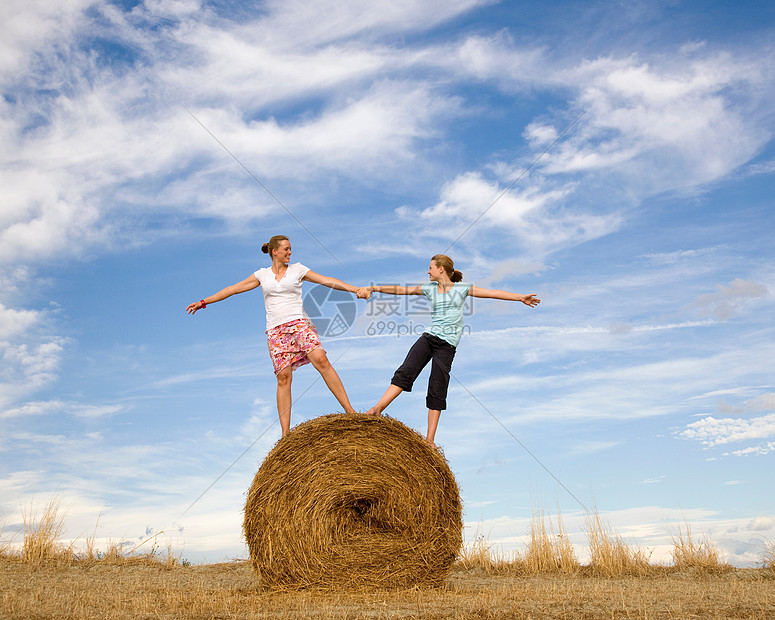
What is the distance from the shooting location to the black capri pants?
7324mm

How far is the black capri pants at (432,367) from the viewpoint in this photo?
7.32 m

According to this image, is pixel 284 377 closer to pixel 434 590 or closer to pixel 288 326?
pixel 288 326

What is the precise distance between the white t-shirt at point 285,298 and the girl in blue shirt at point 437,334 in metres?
0.69

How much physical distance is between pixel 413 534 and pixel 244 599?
1710 mm

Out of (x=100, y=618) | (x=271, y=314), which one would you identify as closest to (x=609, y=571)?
(x=271, y=314)

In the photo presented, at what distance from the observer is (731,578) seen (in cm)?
848

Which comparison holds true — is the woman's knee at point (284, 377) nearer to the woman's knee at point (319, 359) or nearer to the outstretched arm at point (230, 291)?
the woman's knee at point (319, 359)

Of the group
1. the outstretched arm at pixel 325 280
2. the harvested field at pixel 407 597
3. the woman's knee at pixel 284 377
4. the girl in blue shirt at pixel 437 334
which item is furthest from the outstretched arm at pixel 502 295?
the harvested field at pixel 407 597

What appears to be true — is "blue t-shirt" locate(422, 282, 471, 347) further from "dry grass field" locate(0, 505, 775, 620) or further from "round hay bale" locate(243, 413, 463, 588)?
"dry grass field" locate(0, 505, 775, 620)

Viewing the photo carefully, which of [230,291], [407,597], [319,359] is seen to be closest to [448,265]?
[319,359]

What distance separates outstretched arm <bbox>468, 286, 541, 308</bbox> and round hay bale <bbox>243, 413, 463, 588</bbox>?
1.77m

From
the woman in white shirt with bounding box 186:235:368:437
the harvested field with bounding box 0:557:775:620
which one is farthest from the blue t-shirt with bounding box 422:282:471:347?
the harvested field with bounding box 0:557:775:620

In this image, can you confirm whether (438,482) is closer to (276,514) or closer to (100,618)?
(276,514)

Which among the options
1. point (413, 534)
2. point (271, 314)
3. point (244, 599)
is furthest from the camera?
point (271, 314)
